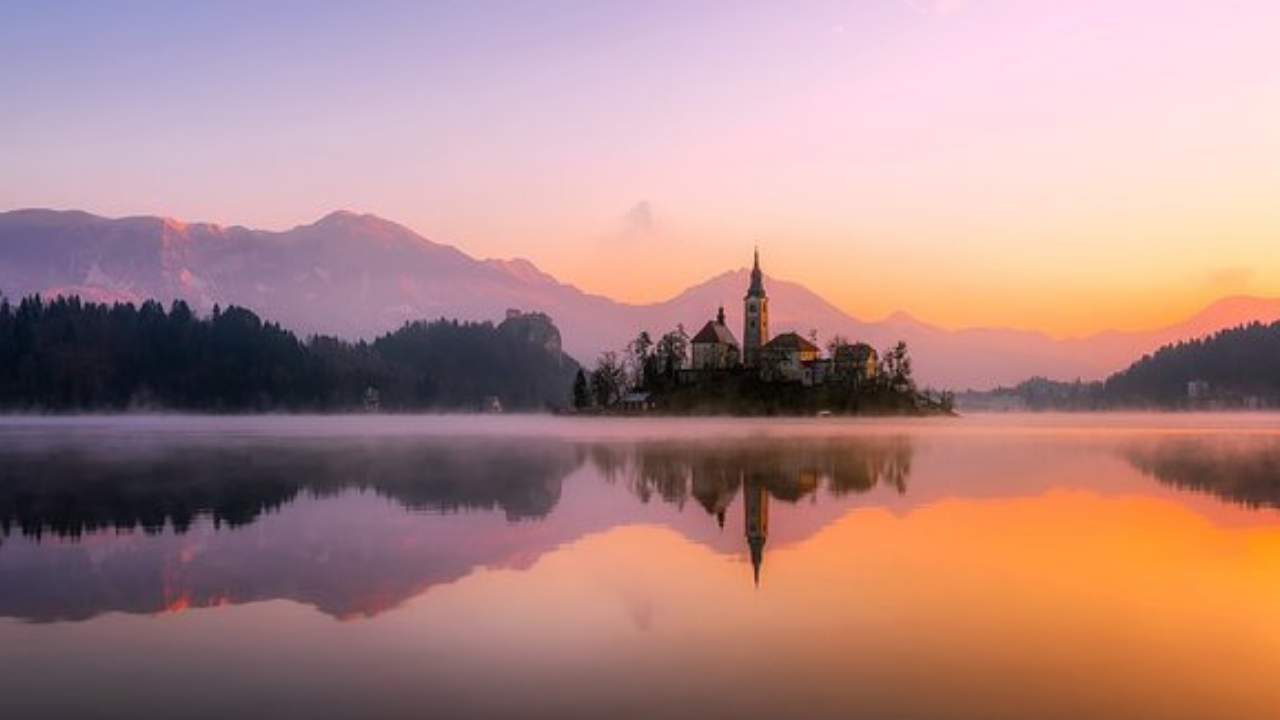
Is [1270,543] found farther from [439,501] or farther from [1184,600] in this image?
[439,501]

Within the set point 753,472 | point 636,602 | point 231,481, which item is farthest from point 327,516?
point 753,472

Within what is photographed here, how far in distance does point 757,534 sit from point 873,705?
20.4 meters

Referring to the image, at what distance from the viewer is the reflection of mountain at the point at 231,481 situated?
1630 inches

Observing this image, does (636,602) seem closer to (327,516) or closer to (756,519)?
(756,519)

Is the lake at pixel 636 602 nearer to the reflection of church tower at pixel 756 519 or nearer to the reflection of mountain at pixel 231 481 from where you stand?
the reflection of church tower at pixel 756 519

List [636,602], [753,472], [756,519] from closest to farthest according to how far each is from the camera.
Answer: [636,602] < [756,519] < [753,472]

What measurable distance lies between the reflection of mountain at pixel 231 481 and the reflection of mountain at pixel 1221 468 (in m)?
34.1

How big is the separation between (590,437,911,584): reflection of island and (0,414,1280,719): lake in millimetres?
726

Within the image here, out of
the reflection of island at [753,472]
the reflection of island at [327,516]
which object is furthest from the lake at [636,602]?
the reflection of island at [753,472]

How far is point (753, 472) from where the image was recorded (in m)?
65.4

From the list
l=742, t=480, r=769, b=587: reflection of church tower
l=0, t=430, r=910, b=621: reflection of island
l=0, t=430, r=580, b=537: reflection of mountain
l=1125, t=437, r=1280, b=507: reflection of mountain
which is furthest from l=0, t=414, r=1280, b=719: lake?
l=1125, t=437, r=1280, b=507: reflection of mountain

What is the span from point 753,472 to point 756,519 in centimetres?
2499

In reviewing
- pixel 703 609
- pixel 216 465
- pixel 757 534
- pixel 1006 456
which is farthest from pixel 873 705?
pixel 1006 456

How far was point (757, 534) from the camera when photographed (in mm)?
36188
